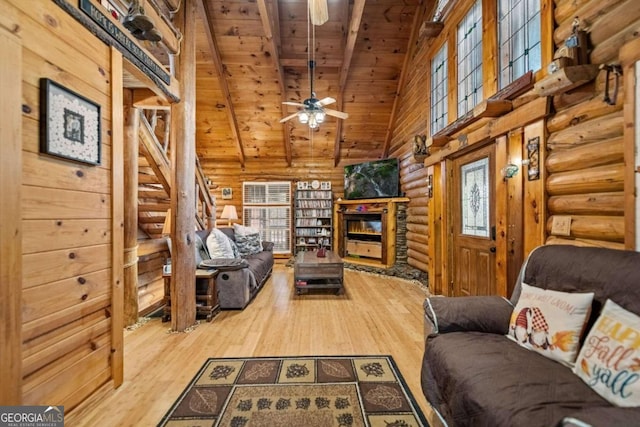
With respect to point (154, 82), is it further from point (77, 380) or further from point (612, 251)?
point (612, 251)

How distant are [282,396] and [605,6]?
3.24m

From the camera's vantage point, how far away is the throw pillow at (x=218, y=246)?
3.90 meters

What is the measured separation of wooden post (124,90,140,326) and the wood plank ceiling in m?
2.56

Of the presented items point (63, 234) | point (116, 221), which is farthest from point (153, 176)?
point (63, 234)

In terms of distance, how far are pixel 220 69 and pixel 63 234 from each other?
4.60 metres

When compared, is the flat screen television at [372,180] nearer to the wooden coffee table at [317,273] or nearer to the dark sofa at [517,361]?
the wooden coffee table at [317,273]

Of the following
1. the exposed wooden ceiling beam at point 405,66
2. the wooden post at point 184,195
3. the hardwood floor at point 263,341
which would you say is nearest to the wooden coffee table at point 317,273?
the hardwood floor at point 263,341

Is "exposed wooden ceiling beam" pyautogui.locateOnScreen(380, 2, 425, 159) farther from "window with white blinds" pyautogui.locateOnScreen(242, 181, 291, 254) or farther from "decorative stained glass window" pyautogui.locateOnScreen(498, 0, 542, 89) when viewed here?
"window with white blinds" pyautogui.locateOnScreen(242, 181, 291, 254)

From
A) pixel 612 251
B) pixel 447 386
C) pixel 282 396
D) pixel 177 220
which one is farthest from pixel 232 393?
pixel 612 251

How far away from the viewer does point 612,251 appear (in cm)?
145

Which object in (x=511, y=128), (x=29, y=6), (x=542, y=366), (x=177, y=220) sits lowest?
(x=542, y=366)

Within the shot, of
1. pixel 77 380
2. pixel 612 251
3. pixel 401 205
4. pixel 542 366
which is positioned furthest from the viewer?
pixel 401 205

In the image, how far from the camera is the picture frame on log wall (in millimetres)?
1425

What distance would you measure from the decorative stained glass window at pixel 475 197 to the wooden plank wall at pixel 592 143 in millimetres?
931
